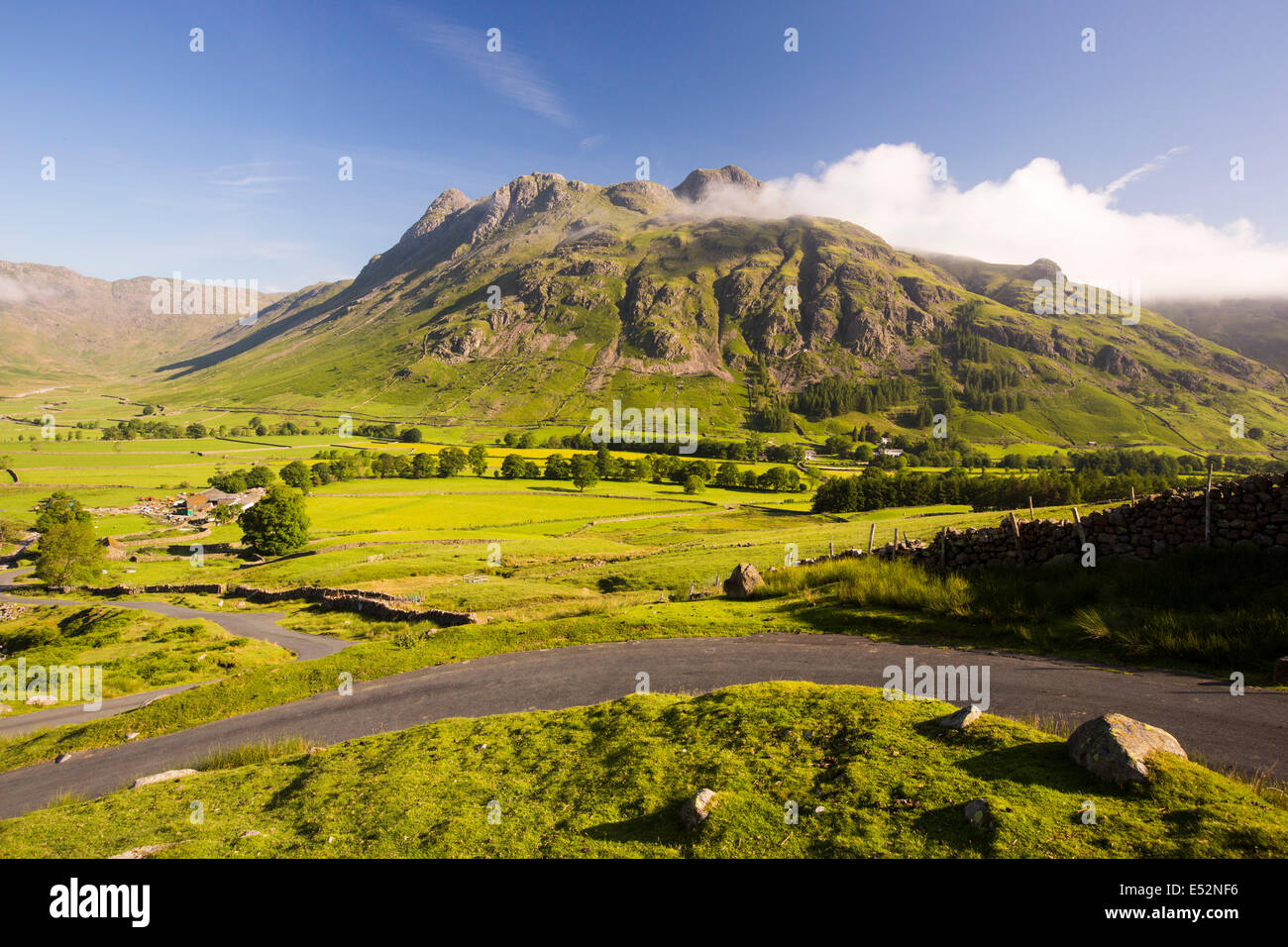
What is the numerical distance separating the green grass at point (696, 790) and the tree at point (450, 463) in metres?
146

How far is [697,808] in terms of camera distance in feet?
28.5

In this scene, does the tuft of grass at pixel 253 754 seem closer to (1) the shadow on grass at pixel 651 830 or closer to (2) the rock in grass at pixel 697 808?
(1) the shadow on grass at pixel 651 830

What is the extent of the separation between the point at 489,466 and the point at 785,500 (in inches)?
3567

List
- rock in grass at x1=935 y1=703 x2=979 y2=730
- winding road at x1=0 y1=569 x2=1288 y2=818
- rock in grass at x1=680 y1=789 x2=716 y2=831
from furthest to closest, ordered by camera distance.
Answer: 1. winding road at x1=0 y1=569 x2=1288 y2=818
2. rock in grass at x1=935 y1=703 x2=979 y2=730
3. rock in grass at x1=680 y1=789 x2=716 y2=831

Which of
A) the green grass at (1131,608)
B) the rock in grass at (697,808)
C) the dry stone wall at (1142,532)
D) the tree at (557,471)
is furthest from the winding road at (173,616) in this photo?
the tree at (557,471)

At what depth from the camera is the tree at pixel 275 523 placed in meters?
81.4

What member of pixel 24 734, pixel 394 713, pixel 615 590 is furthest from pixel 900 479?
pixel 24 734

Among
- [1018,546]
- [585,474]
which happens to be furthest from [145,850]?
[585,474]

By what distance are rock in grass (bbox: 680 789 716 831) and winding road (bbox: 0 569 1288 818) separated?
7895 mm

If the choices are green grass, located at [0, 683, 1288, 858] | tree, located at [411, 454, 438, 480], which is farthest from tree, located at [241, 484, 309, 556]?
green grass, located at [0, 683, 1288, 858]

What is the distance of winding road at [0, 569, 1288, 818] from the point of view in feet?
39.1

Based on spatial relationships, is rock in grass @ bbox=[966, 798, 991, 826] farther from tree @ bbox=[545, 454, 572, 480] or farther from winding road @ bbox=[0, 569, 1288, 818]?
tree @ bbox=[545, 454, 572, 480]

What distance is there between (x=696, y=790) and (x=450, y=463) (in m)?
156
